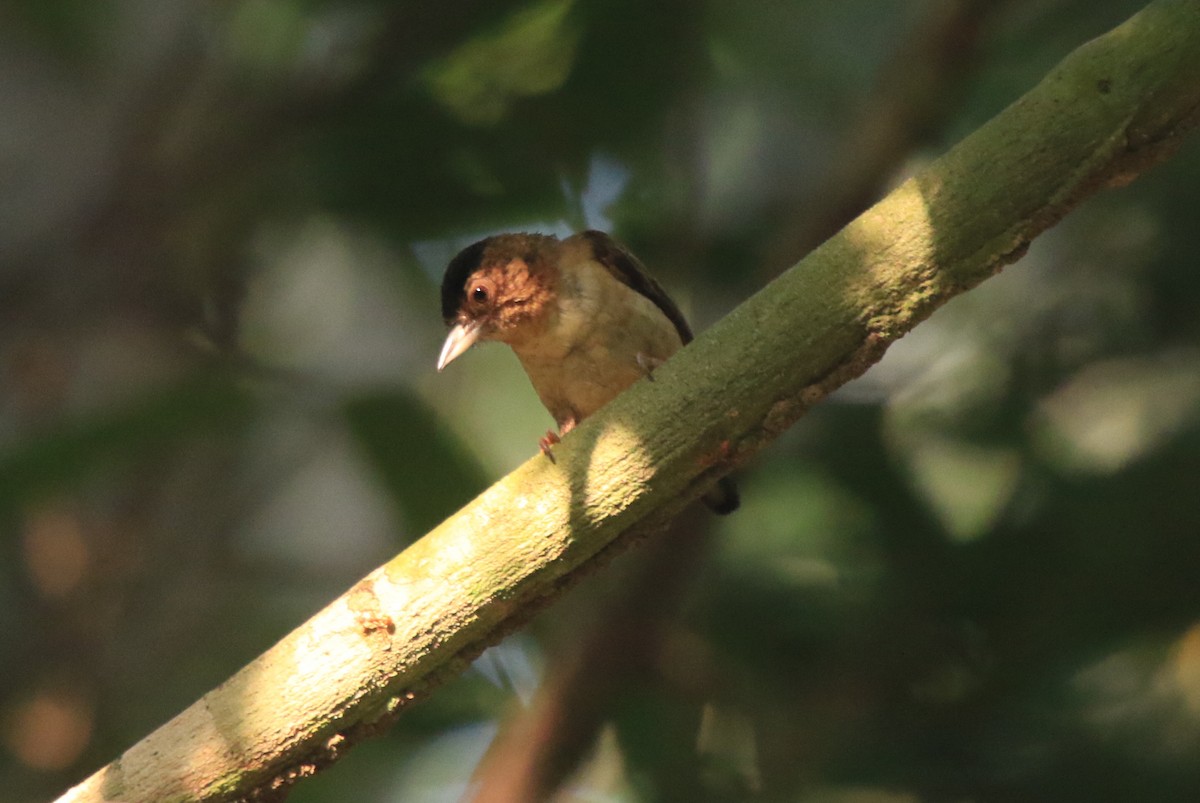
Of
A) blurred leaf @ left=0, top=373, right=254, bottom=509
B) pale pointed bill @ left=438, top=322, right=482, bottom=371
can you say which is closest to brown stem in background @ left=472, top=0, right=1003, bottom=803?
pale pointed bill @ left=438, top=322, right=482, bottom=371

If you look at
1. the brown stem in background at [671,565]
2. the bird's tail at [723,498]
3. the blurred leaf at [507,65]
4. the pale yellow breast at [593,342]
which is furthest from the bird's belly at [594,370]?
the blurred leaf at [507,65]

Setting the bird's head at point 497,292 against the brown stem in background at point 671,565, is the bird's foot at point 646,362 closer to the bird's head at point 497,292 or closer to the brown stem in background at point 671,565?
the bird's head at point 497,292

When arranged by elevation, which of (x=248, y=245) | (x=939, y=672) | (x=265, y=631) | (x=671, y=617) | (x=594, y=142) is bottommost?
(x=939, y=672)

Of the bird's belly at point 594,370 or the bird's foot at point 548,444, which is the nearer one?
the bird's foot at point 548,444

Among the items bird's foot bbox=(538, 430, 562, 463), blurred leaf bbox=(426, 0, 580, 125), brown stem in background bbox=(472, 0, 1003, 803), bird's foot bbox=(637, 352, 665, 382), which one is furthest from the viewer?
blurred leaf bbox=(426, 0, 580, 125)

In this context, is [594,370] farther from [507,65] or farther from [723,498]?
[507,65]

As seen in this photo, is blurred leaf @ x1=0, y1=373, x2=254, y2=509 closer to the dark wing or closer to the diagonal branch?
the dark wing

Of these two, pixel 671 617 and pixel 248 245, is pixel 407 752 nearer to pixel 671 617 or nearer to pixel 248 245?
pixel 671 617

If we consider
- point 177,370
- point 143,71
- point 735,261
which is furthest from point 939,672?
point 143,71
